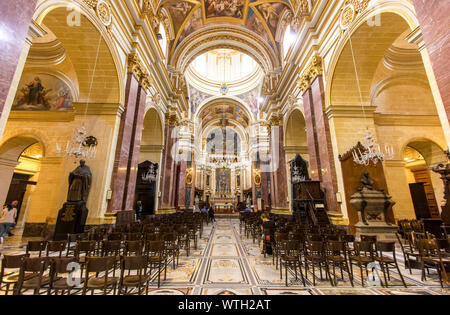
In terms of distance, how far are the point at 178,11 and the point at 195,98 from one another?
35.0 ft

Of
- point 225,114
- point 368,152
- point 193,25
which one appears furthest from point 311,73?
point 225,114

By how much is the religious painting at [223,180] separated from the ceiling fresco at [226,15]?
20.3 meters

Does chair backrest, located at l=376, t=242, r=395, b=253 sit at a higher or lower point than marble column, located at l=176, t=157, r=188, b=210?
lower

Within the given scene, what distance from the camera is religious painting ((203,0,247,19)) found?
12.5 metres

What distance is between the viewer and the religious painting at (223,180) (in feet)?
97.7

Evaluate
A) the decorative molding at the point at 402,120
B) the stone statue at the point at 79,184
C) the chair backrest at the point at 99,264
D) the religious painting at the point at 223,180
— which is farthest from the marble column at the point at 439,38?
the religious painting at the point at 223,180

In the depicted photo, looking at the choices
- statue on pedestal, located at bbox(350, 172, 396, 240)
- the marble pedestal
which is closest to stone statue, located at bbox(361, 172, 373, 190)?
statue on pedestal, located at bbox(350, 172, 396, 240)

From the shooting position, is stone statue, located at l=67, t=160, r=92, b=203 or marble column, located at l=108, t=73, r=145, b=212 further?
marble column, located at l=108, t=73, r=145, b=212

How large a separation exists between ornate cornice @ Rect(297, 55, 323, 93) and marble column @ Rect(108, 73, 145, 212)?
7529mm

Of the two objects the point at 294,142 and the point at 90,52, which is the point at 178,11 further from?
the point at 294,142

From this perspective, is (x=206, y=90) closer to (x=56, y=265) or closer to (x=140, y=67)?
(x=140, y=67)

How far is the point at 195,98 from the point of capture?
73.5 feet

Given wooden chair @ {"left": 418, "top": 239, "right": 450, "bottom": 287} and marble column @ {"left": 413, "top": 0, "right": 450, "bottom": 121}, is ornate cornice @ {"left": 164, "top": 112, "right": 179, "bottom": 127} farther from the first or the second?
wooden chair @ {"left": 418, "top": 239, "right": 450, "bottom": 287}

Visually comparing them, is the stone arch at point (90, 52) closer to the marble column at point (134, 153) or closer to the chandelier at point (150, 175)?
the marble column at point (134, 153)
